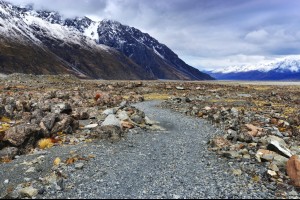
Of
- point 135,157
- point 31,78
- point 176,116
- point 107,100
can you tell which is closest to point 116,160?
point 135,157

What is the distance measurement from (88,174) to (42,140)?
6.66 m

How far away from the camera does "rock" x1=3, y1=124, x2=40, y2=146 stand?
19.7 m

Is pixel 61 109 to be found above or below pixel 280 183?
above

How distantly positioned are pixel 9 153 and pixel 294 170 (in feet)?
46.8

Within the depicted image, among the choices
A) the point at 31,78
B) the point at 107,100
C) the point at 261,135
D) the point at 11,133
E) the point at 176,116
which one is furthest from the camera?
the point at 31,78

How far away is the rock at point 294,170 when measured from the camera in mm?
14508

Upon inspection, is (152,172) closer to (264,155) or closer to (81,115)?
(264,155)

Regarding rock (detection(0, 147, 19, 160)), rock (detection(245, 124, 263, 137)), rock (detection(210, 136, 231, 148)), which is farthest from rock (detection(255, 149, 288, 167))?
rock (detection(0, 147, 19, 160))

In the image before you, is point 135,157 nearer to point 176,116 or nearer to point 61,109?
point 61,109

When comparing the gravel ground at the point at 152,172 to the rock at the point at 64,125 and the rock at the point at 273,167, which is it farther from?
the rock at the point at 64,125

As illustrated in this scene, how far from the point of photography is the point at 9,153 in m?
18.7

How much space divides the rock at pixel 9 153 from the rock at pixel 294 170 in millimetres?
13911

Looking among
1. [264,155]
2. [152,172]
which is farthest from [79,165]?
[264,155]

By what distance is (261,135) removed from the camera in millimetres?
22438
